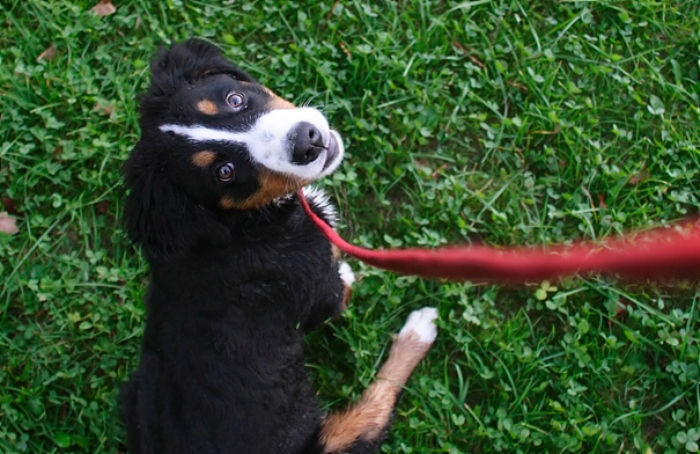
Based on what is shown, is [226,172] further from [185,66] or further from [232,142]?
[185,66]

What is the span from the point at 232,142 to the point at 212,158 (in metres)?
0.11

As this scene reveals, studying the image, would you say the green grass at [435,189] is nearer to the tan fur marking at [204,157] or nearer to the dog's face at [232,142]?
the dog's face at [232,142]

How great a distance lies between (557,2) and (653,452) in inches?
102

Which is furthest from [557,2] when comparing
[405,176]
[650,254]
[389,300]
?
[650,254]

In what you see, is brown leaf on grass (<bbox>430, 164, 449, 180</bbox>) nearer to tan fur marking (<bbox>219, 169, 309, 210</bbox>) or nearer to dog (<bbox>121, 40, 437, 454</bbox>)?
dog (<bbox>121, 40, 437, 454</bbox>)

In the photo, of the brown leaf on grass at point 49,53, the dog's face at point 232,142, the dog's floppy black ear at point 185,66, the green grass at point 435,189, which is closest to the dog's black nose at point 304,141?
the dog's face at point 232,142

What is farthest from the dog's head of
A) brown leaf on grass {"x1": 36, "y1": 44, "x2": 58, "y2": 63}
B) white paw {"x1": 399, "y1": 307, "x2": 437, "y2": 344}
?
brown leaf on grass {"x1": 36, "y1": 44, "x2": 58, "y2": 63}

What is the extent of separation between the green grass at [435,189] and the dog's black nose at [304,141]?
103 centimetres

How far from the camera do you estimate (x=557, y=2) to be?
384 centimetres

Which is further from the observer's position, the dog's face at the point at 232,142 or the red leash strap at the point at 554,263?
the dog's face at the point at 232,142

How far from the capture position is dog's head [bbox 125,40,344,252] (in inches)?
101

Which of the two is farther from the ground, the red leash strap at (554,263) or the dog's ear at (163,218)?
the red leash strap at (554,263)

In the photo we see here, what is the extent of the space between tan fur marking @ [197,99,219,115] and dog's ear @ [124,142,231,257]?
269 millimetres

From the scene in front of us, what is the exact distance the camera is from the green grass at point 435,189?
Answer: 3.35 meters
